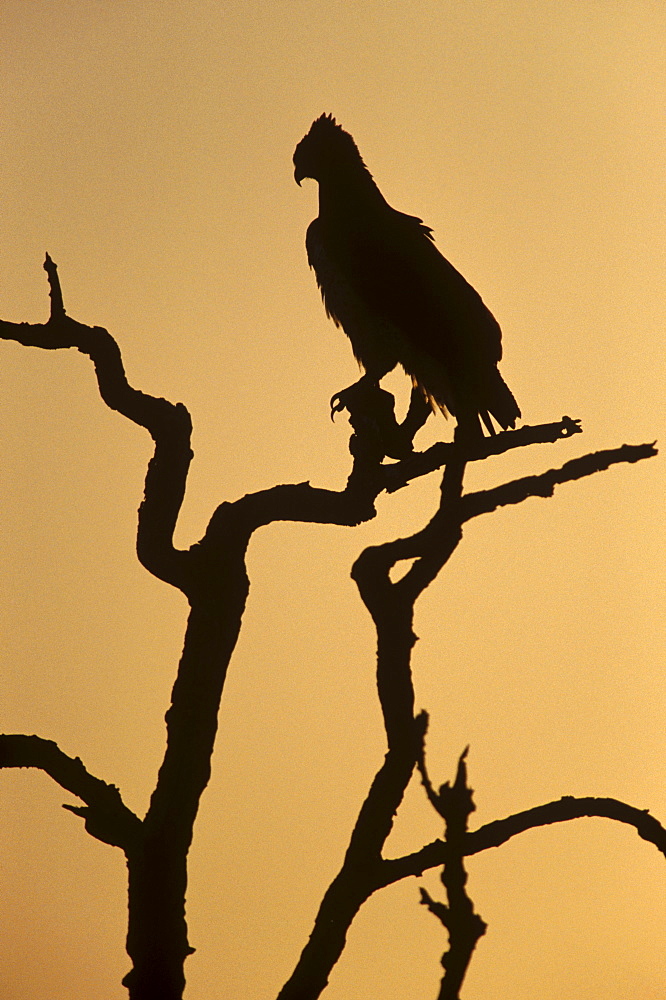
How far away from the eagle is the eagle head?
0.30 feet

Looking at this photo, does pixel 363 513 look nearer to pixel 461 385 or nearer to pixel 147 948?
pixel 461 385

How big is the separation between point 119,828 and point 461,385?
8.41ft

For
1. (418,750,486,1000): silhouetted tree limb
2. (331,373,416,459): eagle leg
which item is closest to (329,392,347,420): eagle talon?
(331,373,416,459): eagle leg

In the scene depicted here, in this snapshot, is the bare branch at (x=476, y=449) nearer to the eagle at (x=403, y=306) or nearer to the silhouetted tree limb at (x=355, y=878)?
the eagle at (x=403, y=306)

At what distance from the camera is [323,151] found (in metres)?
5.79

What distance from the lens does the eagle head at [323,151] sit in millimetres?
5727

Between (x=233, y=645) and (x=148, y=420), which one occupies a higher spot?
(x=148, y=420)

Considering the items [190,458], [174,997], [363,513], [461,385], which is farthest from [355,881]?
[461,385]

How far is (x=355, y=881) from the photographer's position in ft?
10.8

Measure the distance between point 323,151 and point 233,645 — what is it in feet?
10.6

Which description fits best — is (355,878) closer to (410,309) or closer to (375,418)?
(375,418)

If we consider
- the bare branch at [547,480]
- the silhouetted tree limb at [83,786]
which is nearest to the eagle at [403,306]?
the bare branch at [547,480]

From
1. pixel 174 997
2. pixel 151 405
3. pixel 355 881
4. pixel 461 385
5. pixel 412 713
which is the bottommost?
pixel 174 997

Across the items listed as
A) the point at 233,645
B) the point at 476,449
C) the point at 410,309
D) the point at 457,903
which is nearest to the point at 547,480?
the point at 476,449
